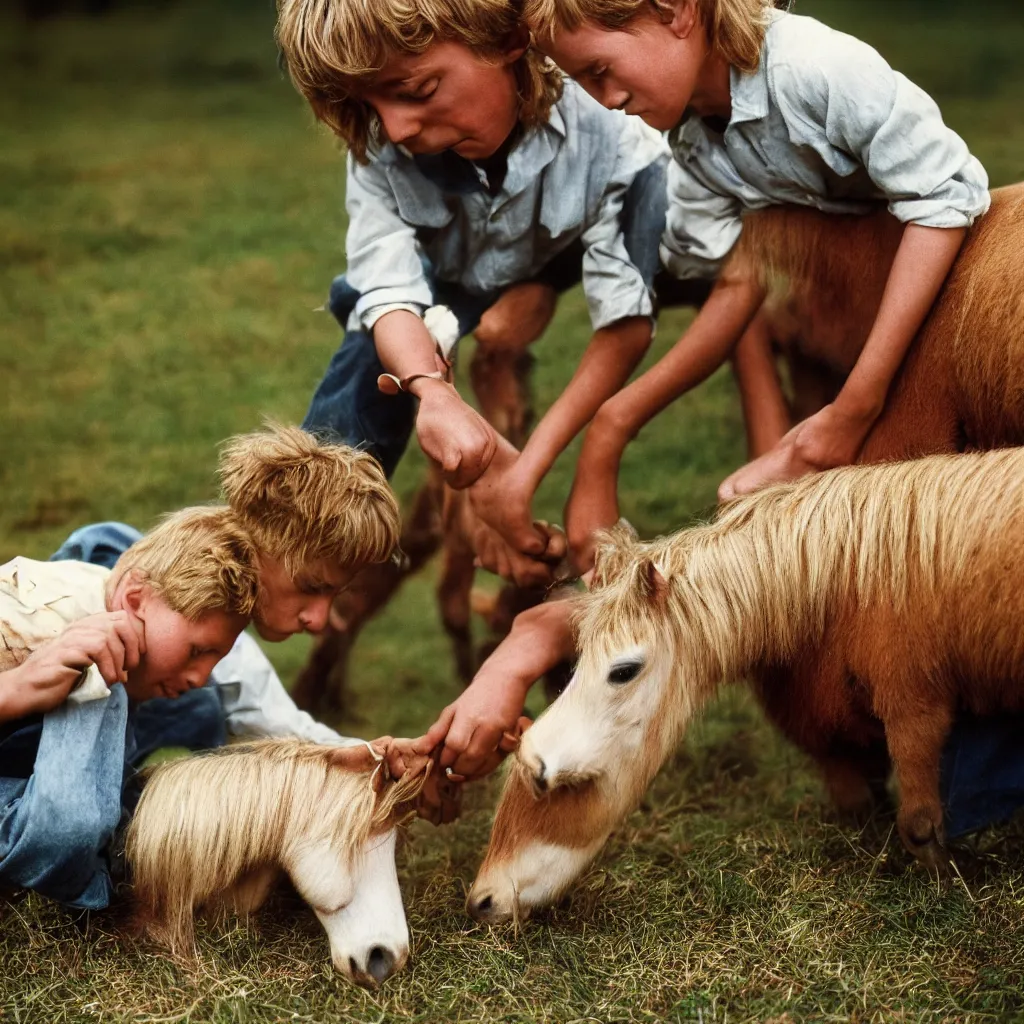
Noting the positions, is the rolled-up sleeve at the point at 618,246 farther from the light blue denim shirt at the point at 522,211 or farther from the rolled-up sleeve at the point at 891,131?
the rolled-up sleeve at the point at 891,131

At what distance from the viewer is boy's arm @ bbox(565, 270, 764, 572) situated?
113 inches

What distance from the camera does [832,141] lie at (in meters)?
2.53

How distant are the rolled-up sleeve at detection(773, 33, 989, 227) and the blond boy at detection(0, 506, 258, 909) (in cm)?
133

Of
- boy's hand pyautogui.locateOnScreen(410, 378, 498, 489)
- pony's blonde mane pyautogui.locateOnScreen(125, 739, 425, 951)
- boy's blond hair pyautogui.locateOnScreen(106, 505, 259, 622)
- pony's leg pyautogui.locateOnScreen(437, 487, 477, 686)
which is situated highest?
boy's hand pyautogui.locateOnScreen(410, 378, 498, 489)

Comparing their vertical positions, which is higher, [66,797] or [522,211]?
[522,211]

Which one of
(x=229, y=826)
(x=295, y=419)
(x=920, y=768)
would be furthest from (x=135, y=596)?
(x=295, y=419)

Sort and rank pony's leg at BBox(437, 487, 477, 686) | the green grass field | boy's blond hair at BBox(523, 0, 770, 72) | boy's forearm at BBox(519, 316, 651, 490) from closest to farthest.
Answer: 1. the green grass field
2. boy's blond hair at BBox(523, 0, 770, 72)
3. boy's forearm at BBox(519, 316, 651, 490)
4. pony's leg at BBox(437, 487, 477, 686)

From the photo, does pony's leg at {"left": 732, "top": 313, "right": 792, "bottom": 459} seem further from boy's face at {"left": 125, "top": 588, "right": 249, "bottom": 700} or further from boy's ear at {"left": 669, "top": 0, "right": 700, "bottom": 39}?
boy's face at {"left": 125, "top": 588, "right": 249, "bottom": 700}

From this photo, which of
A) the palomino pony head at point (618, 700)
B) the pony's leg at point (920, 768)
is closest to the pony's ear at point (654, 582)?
the palomino pony head at point (618, 700)

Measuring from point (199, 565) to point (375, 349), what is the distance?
2.90ft

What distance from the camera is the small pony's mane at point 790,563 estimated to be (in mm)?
2299

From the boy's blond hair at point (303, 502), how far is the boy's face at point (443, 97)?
0.66 metres

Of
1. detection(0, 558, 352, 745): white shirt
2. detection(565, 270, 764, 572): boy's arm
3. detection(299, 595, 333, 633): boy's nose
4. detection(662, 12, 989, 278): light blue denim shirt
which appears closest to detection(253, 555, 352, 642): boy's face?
detection(299, 595, 333, 633): boy's nose

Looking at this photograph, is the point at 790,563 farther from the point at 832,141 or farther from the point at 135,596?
the point at 135,596
